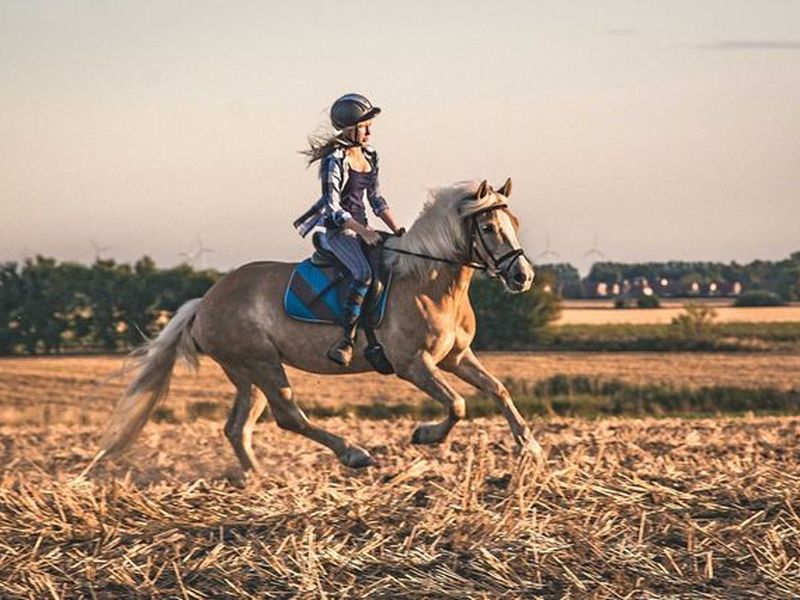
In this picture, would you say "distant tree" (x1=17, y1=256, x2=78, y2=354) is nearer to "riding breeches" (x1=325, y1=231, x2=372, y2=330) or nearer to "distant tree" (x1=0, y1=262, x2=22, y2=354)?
"distant tree" (x1=0, y1=262, x2=22, y2=354)

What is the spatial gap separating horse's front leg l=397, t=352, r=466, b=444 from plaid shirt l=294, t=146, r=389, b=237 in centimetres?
108

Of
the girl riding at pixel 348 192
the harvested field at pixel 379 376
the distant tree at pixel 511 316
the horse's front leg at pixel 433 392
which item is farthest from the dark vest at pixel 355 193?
the distant tree at pixel 511 316

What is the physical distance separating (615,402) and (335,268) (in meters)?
18.1

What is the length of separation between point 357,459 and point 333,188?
1831mm

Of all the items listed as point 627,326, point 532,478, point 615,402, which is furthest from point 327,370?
point 627,326

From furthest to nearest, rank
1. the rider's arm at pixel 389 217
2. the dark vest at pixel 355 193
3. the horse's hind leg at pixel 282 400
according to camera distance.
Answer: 1. the horse's hind leg at pixel 282 400
2. the rider's arm at pixel 389 217
3. the dark vest at pixel 355 193

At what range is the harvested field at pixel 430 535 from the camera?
6504 mm

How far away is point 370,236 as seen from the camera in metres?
9.44

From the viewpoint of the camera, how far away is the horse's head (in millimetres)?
8938

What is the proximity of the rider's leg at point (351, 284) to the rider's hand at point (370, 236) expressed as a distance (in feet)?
0.31

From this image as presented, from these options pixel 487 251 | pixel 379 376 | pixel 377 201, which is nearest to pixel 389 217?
pixel 377 201

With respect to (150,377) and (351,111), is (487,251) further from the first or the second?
(150,377)

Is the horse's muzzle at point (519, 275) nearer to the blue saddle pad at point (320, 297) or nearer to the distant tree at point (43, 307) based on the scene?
the blue saddle pad at point (320, 297)

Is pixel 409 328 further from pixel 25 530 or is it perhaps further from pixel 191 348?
pixel 25 530
